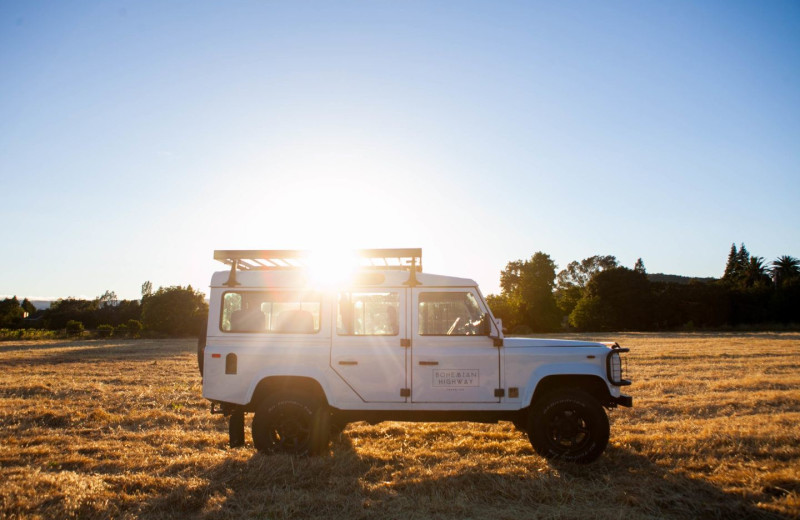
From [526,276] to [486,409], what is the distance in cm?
6979

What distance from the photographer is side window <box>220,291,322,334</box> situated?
7.53 m

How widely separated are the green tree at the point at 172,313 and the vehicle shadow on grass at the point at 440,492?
53.2 metres

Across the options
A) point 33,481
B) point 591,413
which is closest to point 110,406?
point 33,481

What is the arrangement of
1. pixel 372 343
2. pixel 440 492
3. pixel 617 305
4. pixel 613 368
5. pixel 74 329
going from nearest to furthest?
1. pixel 440 492
2. pixel 613 368
3. pixel 372 343
4. pixel 74 329
5. pixel 617 305

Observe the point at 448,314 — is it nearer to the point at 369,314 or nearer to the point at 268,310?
the point at 369,314

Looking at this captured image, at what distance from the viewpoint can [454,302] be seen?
7383 millimetres

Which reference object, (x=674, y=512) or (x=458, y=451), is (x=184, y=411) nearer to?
(x=458, y=451)

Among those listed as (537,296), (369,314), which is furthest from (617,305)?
(369,314)

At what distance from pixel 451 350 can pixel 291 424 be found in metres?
2.46

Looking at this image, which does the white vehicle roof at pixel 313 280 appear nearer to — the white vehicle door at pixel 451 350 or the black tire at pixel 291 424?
the white vehicle door at pixel 451 350

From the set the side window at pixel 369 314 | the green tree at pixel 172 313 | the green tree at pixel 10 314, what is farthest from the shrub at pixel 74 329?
the side window at pixel 369 314

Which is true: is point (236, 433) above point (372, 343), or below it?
below

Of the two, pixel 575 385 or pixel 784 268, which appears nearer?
pixel 575 385

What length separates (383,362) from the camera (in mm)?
7262
